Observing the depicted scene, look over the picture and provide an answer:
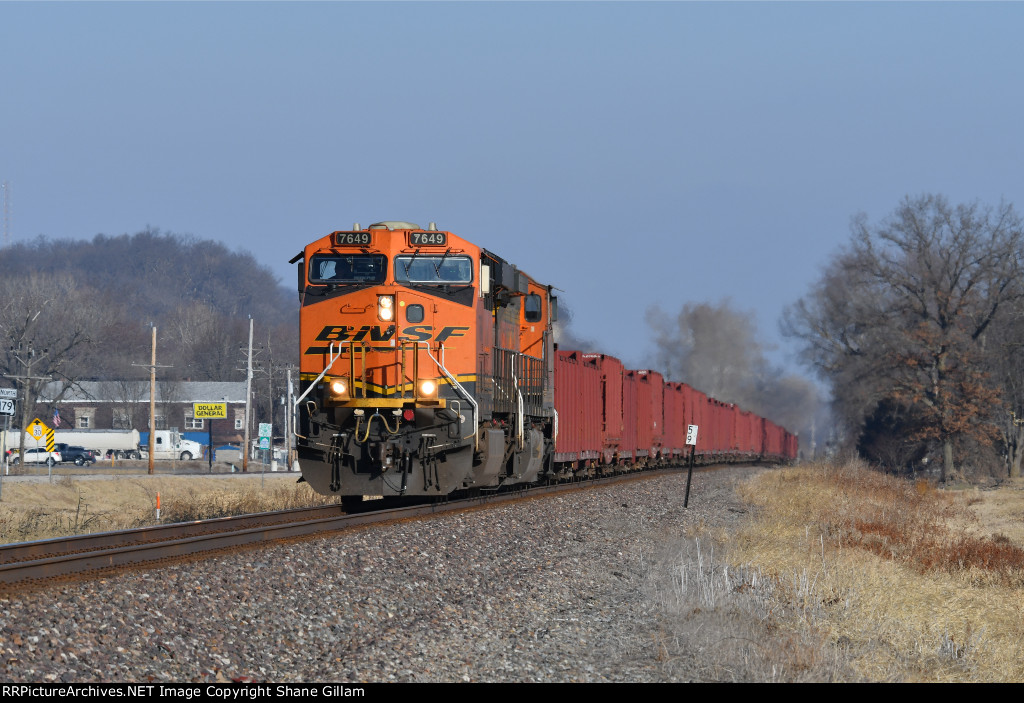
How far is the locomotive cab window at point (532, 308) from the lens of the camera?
841 inches

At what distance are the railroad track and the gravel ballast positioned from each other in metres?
0.58

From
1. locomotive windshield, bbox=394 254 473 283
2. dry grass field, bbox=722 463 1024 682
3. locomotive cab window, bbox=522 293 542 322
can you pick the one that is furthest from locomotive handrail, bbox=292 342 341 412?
dry grass field, bbox=722 463 1024 682

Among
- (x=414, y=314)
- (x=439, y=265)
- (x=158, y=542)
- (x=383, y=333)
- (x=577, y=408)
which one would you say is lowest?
(x=158, y=542)

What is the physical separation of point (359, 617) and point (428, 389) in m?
7.01

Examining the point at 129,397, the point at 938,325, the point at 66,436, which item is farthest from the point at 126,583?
the point at 129,397

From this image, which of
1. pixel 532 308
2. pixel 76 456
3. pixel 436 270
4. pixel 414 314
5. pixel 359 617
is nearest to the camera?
pixel 359 617

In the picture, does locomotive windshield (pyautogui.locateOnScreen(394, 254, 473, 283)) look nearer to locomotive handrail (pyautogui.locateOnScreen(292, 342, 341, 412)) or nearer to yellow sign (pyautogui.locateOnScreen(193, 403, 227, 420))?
locomotive handrail (pyautogui.locateOnScreen(292, 342, 341, 412))

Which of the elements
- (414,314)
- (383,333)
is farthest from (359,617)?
(414,314)

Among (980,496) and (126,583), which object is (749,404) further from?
(126,583)

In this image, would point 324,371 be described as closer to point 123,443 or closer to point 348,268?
point 348,268

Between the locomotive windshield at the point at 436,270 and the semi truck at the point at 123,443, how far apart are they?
68390mm

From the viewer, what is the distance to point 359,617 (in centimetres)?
971

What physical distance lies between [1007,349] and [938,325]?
424 centimetres

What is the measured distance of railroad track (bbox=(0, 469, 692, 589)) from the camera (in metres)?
9.95
